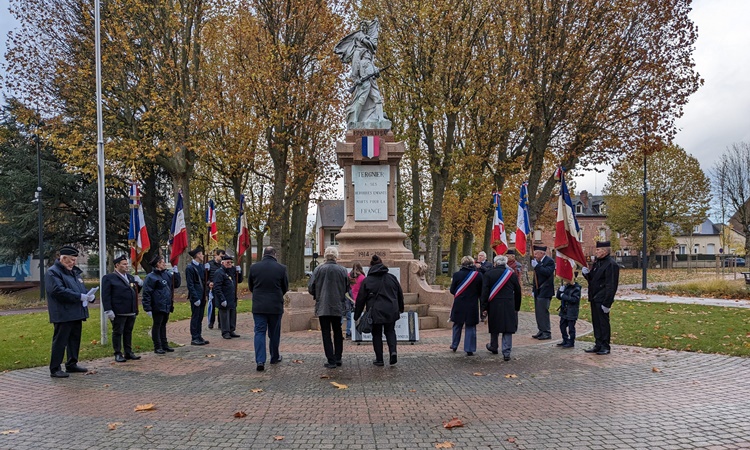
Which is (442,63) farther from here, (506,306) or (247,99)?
(506,306)

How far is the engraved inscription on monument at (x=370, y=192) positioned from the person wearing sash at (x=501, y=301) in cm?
527

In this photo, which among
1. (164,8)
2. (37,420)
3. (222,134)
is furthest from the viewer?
(222,134)

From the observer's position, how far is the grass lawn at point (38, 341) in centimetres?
946

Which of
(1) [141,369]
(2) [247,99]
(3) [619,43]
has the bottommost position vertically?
(1) [141,369]

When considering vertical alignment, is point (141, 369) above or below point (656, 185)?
below

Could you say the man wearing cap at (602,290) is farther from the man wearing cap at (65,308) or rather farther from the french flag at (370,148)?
the man wearing cap at (65,308)

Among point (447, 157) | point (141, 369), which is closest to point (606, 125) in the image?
point (447, 157)

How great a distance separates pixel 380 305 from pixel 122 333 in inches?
188

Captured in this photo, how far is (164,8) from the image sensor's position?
22875mm

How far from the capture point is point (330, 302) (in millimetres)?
8711

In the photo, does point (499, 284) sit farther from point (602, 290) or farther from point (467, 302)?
point (602, 290)

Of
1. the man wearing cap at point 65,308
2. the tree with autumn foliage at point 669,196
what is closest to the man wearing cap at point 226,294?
the man wearing cap at point 65,308

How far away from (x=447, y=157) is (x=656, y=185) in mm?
38095

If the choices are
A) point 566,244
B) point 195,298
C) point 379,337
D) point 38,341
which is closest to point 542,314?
point 566,244
